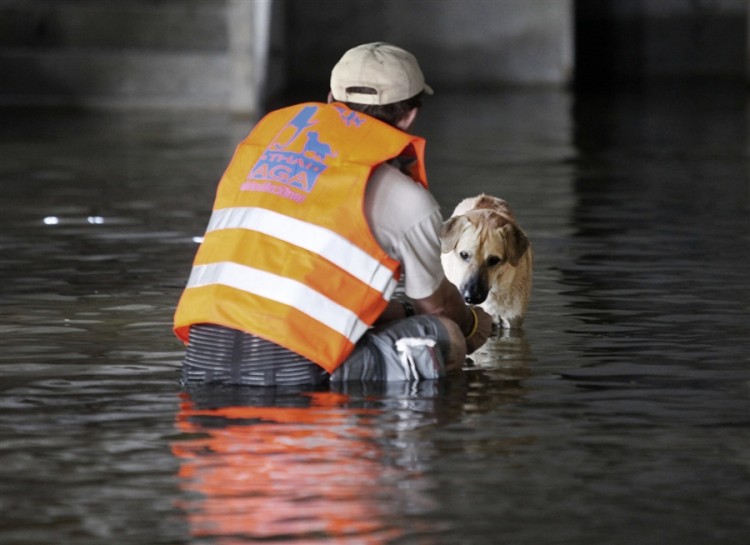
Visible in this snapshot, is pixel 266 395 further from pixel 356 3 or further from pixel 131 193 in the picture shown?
pixel 356 3

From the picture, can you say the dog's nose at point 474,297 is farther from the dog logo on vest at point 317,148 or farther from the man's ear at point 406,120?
the dog logo on vest at point 317,148

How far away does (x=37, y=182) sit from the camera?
524 inches

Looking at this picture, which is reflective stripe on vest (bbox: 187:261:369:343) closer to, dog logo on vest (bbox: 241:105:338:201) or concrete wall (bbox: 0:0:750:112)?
dog logo on vest (bbox: 241:105:338:201)

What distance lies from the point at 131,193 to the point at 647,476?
8.12m

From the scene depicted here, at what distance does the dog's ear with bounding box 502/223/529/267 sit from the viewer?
699 cm

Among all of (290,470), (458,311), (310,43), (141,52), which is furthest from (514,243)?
(310,43)

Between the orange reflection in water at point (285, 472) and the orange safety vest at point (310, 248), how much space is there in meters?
0.27

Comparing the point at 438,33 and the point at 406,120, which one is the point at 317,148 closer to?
the point at 406,120

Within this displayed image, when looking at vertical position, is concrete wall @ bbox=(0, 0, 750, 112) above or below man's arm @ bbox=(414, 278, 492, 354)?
above

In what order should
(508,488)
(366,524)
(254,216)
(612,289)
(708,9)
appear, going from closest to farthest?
(366,524) → (508,488) → (254,216) → (612,289) → (708,9)

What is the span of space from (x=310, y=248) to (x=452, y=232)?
4.37 feet

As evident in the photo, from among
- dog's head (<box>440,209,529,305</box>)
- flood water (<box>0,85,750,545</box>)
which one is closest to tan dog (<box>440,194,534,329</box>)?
dog's head (<box>440,209,529,305</box>)

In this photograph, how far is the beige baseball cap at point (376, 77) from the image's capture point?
576cm

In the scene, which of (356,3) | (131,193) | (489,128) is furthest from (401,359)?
(356,3)
